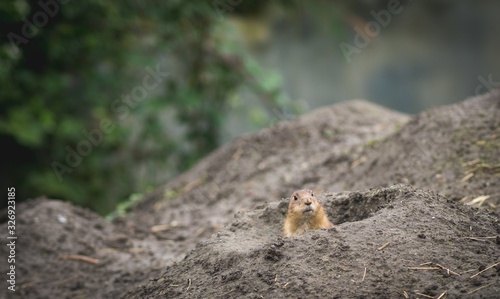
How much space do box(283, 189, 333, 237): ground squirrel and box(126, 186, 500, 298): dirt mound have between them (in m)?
0.21

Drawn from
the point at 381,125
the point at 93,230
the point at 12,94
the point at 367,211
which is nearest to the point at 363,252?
the point at 367,211

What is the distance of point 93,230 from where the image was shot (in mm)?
6098

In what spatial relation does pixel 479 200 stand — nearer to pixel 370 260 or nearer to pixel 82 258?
pixel 370 260

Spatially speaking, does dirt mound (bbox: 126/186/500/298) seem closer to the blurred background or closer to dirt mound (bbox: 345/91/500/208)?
dirt mound (bbox: 345/91/500/208)

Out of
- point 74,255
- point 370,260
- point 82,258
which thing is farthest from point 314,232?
point 74,255

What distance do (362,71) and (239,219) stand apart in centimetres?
1008

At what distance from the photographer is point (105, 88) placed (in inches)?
378

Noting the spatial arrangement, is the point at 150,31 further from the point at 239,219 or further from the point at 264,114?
the point at 239,219

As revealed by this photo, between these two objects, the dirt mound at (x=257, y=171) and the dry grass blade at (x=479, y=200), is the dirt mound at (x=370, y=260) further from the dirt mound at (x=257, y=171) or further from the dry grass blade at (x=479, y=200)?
the dirt mound at (x=257, y=171)

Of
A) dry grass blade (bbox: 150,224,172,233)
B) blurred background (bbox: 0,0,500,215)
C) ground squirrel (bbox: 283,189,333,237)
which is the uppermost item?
blurred background (bbox: 0,0,500,215)

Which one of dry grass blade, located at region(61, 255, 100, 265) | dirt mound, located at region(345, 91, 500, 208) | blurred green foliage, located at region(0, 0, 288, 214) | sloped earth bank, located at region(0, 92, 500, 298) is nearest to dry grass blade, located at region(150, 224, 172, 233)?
sloped earth bank, located at region(0, 92, 500, 298)

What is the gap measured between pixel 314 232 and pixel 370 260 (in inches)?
15.1

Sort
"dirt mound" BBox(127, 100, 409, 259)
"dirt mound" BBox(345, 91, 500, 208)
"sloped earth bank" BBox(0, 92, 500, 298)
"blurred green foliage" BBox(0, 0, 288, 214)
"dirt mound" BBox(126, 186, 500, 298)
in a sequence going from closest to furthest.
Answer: "dirt mound" BBox(126, 186, 500, 298)
"sloped earth bank" BBox(0, 92, 500, 298)
"dirt mound" BBox(345, 91, 500, 208)
"dirt mound" BBox(127, 100, 409, 259)
"blurred green foliage" BBox(0, 0, 288, 214)

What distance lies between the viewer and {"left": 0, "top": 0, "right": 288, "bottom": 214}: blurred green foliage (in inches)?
350
